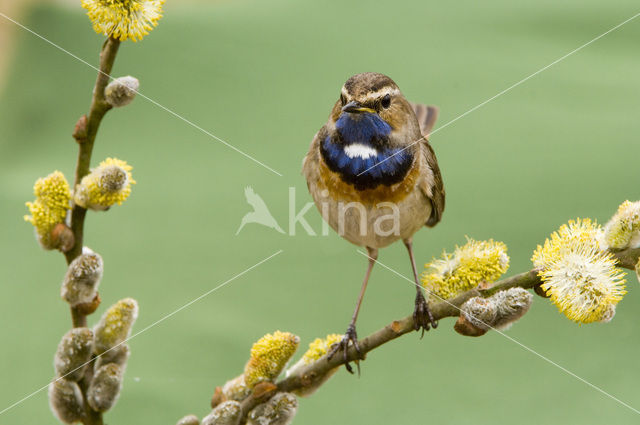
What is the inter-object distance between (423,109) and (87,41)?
706 mm

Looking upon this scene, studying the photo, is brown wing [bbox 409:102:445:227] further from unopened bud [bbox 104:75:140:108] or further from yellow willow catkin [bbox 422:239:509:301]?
unopened bud [bbox 104:75:140:108]

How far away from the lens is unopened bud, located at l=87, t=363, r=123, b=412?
69 centimetres

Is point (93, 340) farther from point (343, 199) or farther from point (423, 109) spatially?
point (423, 109)

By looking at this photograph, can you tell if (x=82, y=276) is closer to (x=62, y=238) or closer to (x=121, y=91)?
(x=62, y=238)

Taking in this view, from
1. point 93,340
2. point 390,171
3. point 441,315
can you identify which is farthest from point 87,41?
point 441,315

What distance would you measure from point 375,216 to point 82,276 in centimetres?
44

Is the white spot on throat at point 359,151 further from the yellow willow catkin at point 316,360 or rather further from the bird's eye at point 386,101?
the yellow willow catkin at point 316,360

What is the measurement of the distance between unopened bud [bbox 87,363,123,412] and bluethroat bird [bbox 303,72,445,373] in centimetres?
29

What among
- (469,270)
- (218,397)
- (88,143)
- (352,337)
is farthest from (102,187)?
(352,337)

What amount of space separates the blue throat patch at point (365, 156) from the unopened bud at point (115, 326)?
0.36 m

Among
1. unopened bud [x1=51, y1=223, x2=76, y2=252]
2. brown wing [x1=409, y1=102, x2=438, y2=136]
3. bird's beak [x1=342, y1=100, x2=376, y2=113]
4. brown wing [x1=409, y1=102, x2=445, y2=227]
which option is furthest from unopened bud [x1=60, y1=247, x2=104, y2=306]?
brown wing [x1=409, y1=102, x2=438, y2=136]

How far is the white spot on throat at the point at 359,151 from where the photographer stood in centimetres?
94
